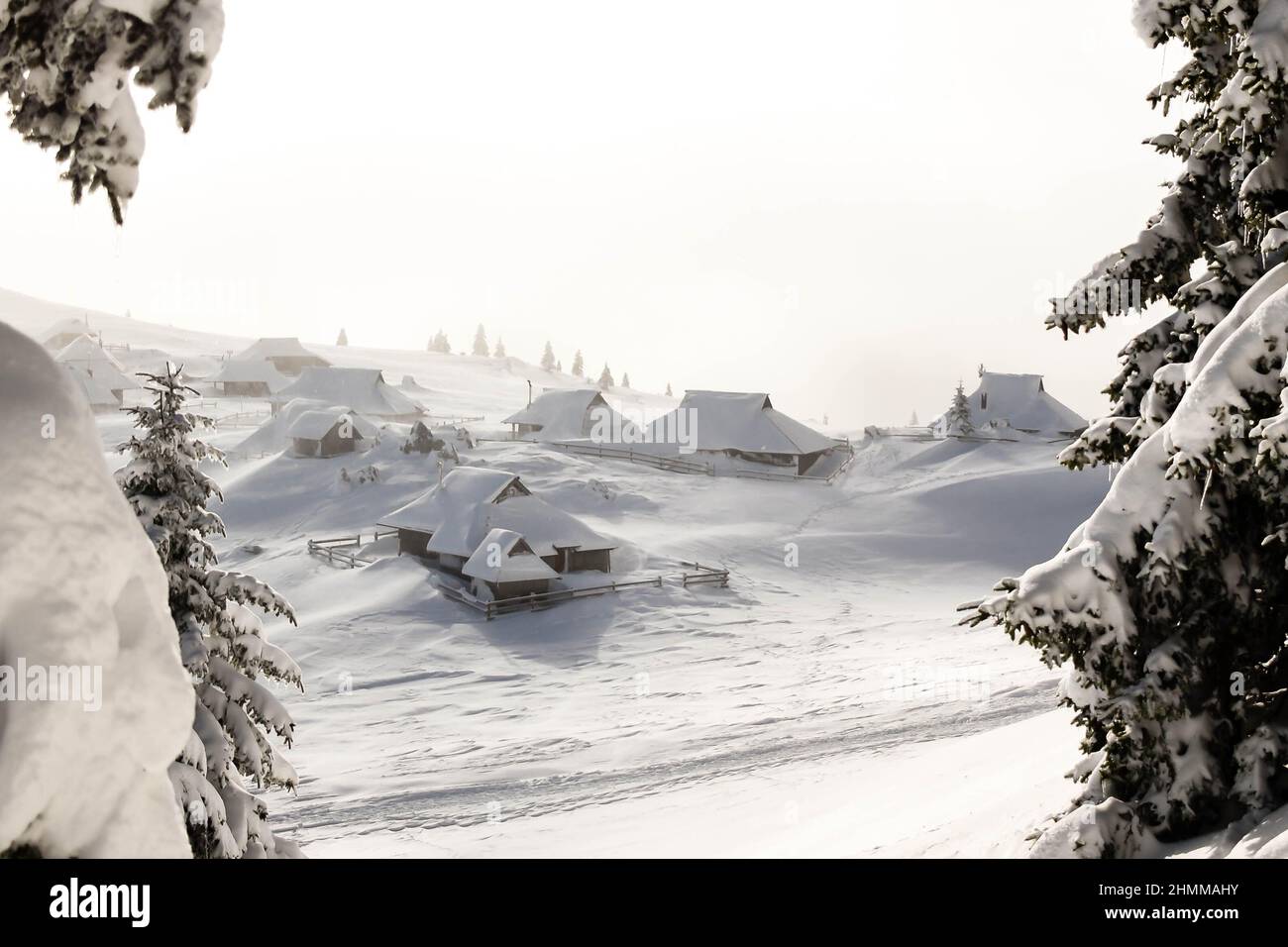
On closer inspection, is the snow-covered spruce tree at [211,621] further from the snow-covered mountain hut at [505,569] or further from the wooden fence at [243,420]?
the wooden fence at [243,420]

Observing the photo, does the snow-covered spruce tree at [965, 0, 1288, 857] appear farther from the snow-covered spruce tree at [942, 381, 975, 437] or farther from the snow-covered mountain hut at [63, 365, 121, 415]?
the snow-covered mountain hut at [63, 365, 121, 415]

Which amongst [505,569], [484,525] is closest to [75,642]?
[505,569]

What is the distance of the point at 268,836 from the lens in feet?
35.2

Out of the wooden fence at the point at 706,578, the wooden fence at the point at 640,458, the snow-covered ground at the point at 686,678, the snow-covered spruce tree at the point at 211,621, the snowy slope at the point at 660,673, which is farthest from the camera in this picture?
the wooden fence at the point at 640,458

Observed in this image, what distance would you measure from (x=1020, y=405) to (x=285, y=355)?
73.3 meters

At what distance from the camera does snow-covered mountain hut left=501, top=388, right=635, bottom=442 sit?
239 feet

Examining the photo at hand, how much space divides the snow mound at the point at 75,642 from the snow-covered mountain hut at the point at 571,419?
223ft

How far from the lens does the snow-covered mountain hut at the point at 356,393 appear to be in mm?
83375

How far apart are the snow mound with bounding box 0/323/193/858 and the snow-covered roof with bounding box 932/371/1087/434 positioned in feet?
249

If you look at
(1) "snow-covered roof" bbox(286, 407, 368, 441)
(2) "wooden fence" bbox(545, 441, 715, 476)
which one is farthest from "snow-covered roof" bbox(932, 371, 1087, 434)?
(1) "snow-covered roof" bbox(286, 407, 368, 441)

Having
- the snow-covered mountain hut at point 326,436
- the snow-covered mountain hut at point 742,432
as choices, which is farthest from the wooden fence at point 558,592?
the snow-covered mountain hut at point 326,436
